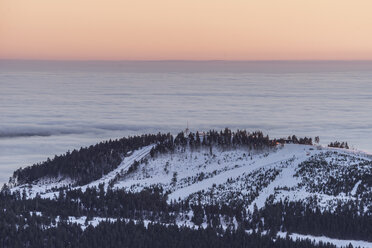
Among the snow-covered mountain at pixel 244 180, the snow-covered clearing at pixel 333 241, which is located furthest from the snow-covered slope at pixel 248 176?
the snow-covered clearing at pixel 333 241

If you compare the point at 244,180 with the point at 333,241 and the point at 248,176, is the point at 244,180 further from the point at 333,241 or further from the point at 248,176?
the point at 333,241

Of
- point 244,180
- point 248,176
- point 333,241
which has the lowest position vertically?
point 333,241

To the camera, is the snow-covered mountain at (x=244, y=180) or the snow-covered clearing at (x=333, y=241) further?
the snow-covered mountain at (x=244, y=180)

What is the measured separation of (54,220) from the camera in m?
109

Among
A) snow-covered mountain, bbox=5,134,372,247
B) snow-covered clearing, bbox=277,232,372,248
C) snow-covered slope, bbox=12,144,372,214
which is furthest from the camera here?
snow-covered slope, bbox=12,144,372,214

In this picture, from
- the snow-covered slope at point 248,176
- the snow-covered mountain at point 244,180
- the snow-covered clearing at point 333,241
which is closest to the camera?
the snow-covered clearing at point 333,241

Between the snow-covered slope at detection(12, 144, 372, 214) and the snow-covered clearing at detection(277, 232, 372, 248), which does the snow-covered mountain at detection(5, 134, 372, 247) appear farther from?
the snow-covered clearing at detection(277, 232, 372, 248)

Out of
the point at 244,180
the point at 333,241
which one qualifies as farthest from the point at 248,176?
the point at 333,241

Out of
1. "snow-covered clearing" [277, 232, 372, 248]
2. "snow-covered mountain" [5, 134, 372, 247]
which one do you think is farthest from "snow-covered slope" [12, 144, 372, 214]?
"snow-covered clearing" [277, 232, 372, 248]

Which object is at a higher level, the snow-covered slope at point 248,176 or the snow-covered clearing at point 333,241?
the snow-covered slope at point 248,176

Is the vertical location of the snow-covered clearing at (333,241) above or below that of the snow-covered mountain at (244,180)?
below

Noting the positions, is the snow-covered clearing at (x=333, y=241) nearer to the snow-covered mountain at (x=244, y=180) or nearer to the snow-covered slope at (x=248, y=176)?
the snow-covered mountain at (x=244, y=180)

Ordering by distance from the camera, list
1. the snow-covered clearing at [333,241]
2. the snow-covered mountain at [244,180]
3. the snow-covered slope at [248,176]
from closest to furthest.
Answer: the snow-covered clearing at [333,241]
the snow-covered mountain at [244,180]
the snow-covered slope at [248,176]

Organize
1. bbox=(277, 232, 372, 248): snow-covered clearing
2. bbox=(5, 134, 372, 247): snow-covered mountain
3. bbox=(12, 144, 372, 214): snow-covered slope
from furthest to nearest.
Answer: bbox=(12, 144, 372, 214): snow-covered slope < bbox=(5, 134, 372, 247): snow-covered mountain < bbox=(277, 232, 372, 248): snow-covered clearing
